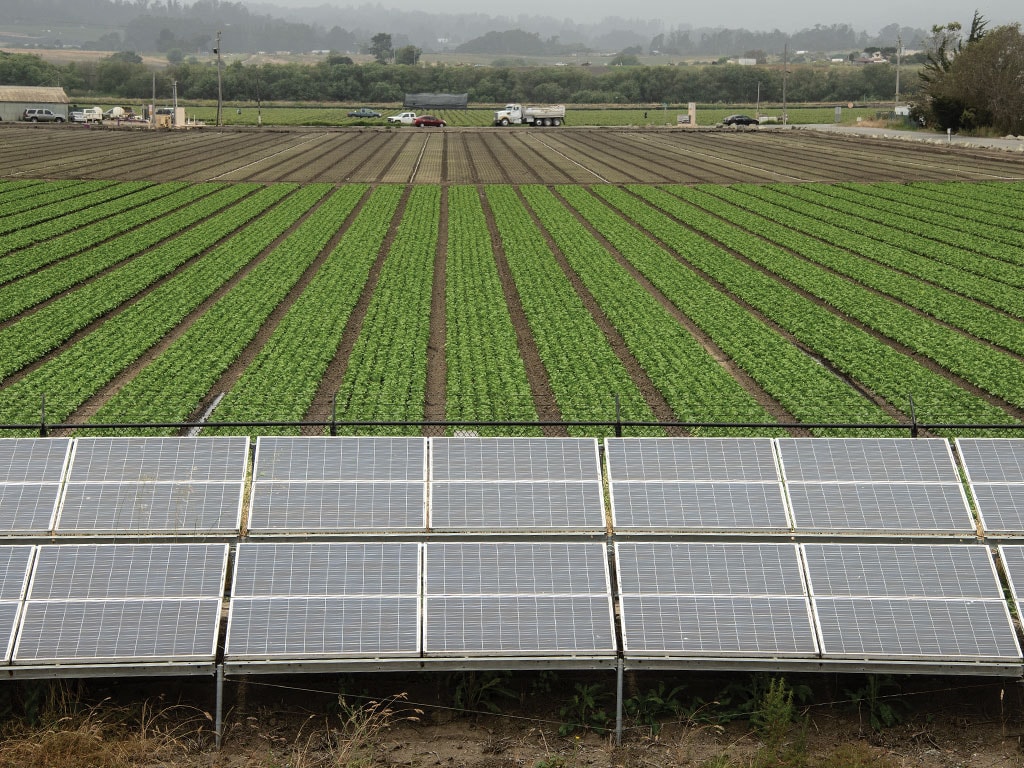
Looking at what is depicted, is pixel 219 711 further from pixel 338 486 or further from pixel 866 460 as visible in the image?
pixel 866 460

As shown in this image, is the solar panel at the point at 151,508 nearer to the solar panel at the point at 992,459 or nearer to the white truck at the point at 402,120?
the solar panel at the point at 992,459

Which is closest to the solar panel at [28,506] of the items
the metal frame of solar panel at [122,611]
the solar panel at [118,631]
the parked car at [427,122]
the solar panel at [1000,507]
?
the metal frame of solar panel at [122,611]

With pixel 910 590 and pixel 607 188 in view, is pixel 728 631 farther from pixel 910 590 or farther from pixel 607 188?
pixel 607 188

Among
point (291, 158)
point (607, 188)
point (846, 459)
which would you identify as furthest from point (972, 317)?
point (291, 158)

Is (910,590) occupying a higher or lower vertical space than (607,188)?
lower

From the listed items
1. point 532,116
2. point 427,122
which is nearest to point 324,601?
point 427,122

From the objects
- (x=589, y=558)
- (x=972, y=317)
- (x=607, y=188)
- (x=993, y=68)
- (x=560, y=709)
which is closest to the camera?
(x=560, y=709)

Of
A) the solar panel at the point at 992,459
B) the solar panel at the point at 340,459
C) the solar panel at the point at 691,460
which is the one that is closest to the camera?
the solar panel at the point at 340,459
